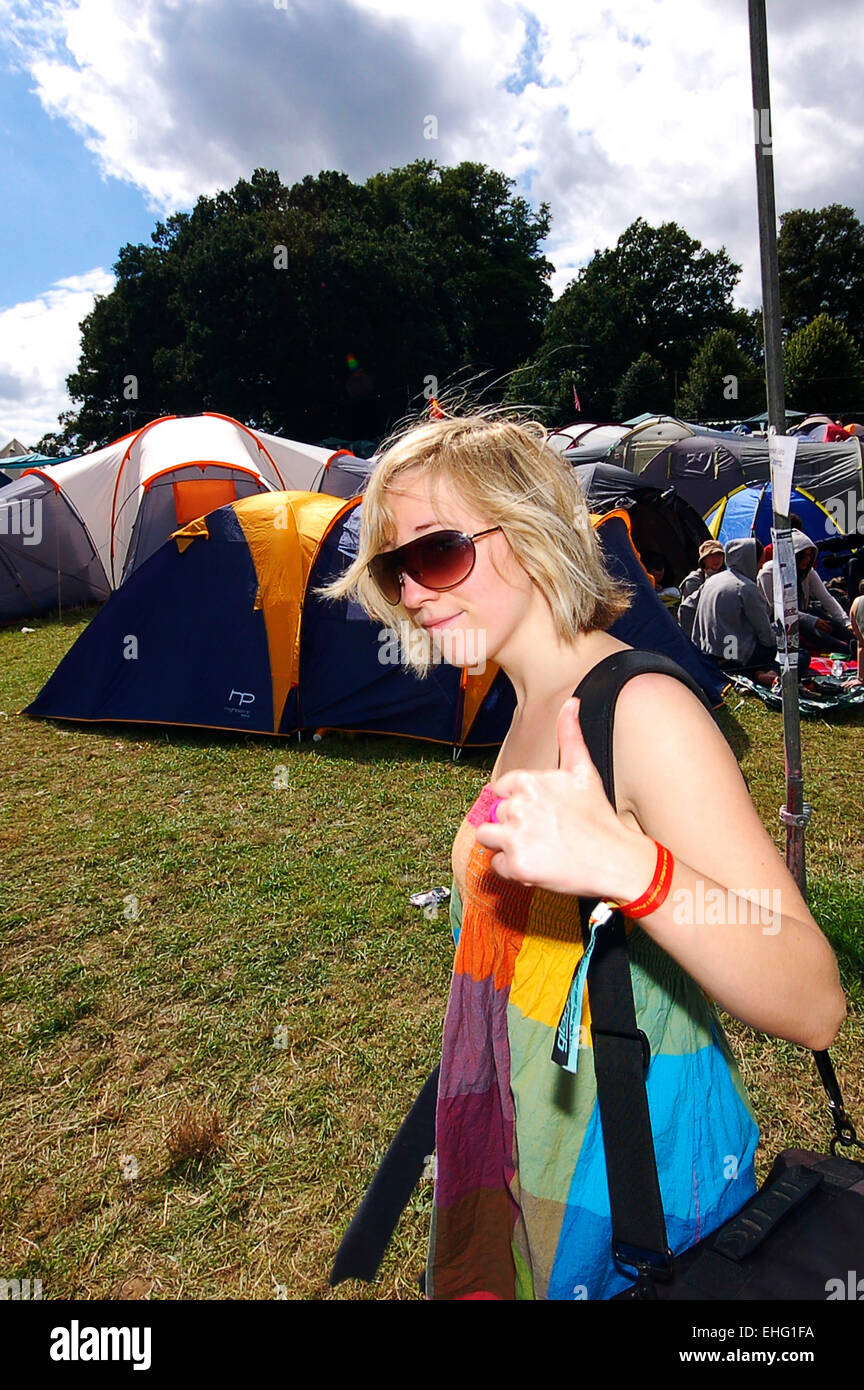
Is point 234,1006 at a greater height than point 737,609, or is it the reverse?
point 737,609

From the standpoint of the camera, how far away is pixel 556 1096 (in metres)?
1.25

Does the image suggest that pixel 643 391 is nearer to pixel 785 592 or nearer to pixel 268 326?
pixel 268 326

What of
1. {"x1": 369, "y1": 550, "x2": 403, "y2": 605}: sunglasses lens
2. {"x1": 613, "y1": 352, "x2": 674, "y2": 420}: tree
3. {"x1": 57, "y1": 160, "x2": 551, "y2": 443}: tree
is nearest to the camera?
{"x1": 369, "y1": 550, "x2": 403, "y2": 605}: sunglasses lens

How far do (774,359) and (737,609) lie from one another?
571 cm

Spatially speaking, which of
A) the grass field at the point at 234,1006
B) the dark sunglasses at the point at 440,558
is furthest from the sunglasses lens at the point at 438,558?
the grass field at the point at 234,1006

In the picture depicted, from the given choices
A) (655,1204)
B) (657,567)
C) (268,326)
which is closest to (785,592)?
(655,1204)

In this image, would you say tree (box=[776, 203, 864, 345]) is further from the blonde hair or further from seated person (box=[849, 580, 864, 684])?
the blonde hair

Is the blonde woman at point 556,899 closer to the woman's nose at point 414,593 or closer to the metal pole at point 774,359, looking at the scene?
the woman's nose at point 414,593

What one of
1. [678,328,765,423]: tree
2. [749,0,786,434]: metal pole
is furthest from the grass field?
[678,328,765,423]: tree

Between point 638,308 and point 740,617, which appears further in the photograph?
point 638,308

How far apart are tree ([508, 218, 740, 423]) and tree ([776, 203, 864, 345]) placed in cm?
428

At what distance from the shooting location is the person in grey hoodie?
26.3 feet

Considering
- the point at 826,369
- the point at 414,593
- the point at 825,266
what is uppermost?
the point at 825,266
